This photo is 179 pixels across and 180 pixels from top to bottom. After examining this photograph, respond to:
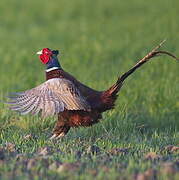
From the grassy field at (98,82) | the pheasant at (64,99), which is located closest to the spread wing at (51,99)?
the pheasant at (64,99)

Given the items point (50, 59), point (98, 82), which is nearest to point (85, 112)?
point (50, 59)

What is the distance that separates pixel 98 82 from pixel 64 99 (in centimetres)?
312

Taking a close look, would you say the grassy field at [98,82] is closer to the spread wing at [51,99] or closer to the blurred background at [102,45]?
the blurred background at [102,45]

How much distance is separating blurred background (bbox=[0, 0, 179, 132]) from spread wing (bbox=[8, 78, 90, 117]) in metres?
1.23

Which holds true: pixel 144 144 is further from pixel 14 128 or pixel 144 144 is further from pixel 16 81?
pixel 16 81

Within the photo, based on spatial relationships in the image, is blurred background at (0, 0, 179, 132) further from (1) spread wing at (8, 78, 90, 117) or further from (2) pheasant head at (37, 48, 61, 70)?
(1) spread wing at (8, 78, 90, 117)

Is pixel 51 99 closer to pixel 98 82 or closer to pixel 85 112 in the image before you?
pixel 85 112

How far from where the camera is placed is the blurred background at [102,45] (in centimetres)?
805

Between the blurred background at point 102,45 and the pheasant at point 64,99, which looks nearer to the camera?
the pheasant at point 64,99

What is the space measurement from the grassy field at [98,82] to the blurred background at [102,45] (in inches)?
0.7

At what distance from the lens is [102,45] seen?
1175 cm

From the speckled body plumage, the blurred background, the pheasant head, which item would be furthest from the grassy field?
the pheasant head

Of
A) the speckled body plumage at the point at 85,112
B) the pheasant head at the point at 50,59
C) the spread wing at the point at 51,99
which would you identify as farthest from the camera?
the pheasant head at the point at 50,59

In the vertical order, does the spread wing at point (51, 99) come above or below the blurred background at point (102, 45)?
below
